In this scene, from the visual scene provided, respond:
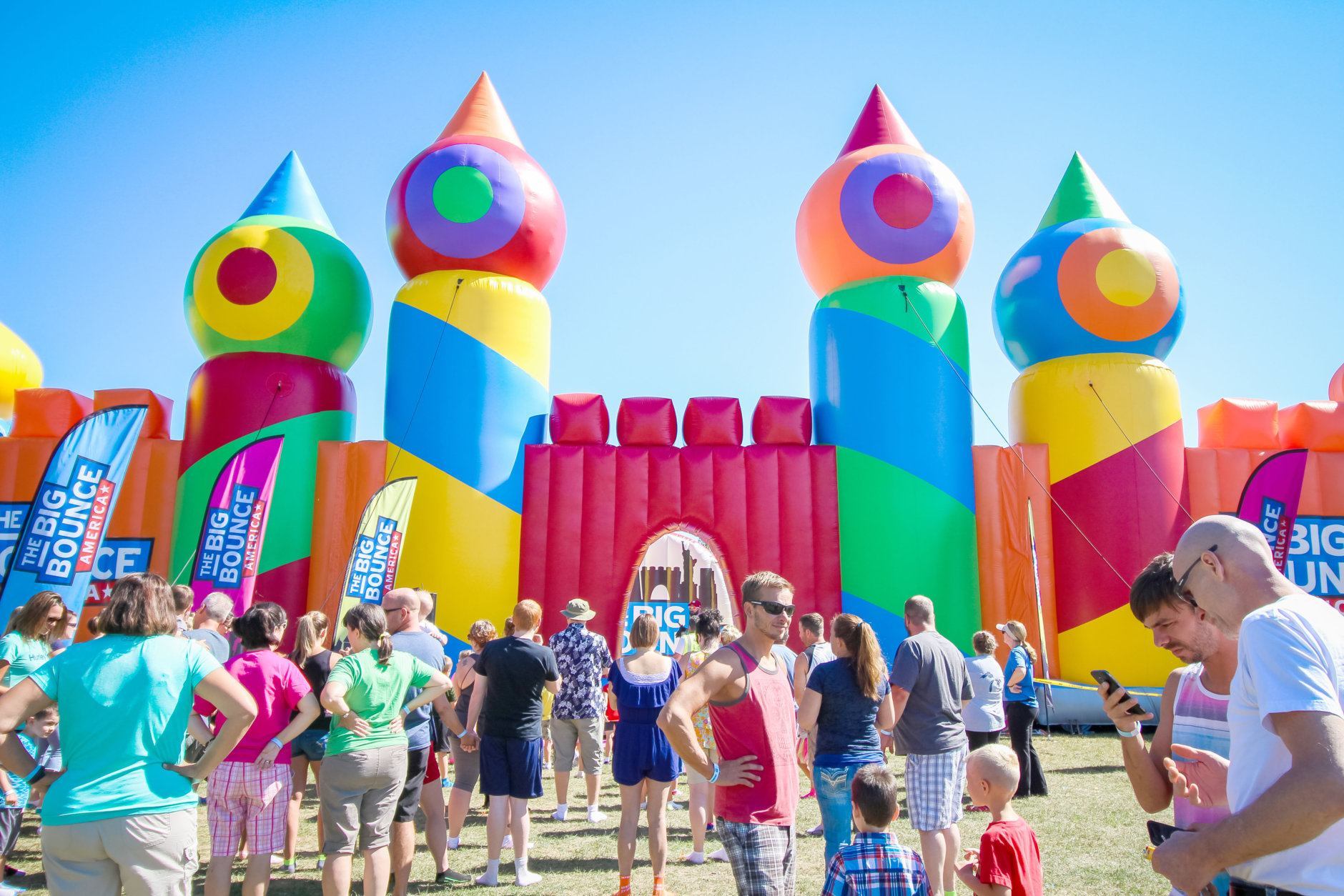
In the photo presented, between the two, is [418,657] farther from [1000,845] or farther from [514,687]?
[1000,845]

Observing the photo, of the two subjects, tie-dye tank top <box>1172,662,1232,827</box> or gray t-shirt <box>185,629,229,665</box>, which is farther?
gray t-shirt <box>185,629,229,665</box>

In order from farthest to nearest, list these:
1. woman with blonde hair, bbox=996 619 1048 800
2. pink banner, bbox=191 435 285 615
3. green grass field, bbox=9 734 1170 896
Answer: pink banner, bbox=191 435 285 615 → woman with blonde hair, bbox=996 619 1048 800 → green grass field, bbox=9 734 1170 896

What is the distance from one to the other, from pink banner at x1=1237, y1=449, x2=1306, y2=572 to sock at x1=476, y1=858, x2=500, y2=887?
7.32 m

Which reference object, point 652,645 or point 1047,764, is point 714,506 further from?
point 652,645

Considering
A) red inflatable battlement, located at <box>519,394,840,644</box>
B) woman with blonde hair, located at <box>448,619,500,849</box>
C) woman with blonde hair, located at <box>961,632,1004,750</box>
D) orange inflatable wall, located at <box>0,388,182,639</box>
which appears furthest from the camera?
orange inflatable wall, located at <box>0,388,182,639</box>

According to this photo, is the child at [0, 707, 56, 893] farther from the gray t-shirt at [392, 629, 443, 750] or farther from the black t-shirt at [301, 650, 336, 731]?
the gray t-shirt at [392, 629, 443, 750]

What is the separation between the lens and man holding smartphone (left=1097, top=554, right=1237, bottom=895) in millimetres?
2248

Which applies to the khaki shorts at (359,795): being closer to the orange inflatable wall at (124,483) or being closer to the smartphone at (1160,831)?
the smartphone at (1160,831)

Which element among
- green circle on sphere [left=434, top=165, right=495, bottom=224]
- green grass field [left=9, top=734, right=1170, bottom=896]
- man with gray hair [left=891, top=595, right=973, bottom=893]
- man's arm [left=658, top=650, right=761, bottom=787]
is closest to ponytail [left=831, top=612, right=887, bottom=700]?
man with gray hair [left=891, top=595, right=973, bottom=893]

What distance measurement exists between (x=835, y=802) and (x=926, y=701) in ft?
2.10

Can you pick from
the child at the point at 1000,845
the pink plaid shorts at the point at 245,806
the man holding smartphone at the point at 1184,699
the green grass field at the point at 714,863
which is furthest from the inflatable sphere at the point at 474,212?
the man holding smartphone at the point at 1184,699

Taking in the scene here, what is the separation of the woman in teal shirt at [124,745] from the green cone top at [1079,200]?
34.6 ft

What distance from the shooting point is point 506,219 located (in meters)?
10.2

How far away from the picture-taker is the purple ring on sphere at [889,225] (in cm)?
1041
